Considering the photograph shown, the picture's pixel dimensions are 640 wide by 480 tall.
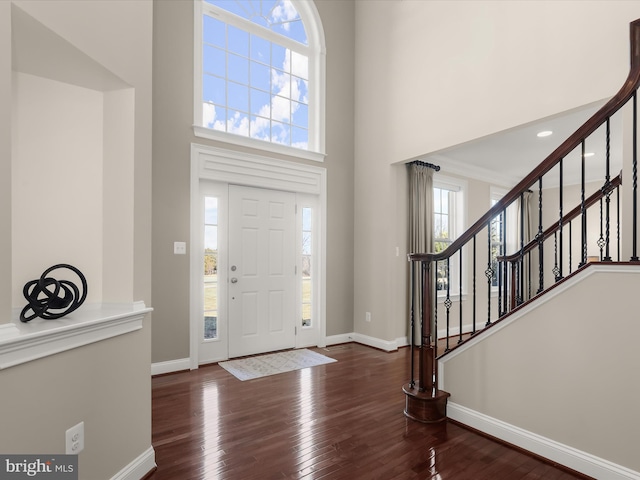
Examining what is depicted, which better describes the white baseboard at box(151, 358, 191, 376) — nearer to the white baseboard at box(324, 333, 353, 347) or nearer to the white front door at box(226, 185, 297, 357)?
the white front door at box(226, 185, 297, 357)

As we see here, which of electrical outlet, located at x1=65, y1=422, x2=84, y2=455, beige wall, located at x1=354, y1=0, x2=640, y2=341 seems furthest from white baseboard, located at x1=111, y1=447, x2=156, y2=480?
beige wall, located at x1=354, y1=0, x2=640, y2=341

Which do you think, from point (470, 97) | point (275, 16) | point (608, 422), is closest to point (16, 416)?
point (608, 422)

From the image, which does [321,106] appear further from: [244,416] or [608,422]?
[608,422]

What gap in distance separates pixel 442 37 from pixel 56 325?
428 centimetres

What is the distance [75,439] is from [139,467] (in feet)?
1.59

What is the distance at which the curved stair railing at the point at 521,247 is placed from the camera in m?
2.08

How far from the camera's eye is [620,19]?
262 centimetres

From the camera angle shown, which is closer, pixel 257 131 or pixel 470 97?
pixel 470 97

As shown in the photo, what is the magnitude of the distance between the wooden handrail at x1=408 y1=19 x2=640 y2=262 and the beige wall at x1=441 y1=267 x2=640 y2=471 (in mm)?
656

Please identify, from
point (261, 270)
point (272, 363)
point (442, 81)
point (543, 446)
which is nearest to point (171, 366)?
point (272, 363)

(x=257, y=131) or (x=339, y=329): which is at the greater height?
(x=257, y=131)

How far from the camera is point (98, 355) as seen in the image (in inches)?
68.7

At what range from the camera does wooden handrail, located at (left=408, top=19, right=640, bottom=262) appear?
6.42 feet

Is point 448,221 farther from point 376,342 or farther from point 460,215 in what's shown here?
point 376,342
